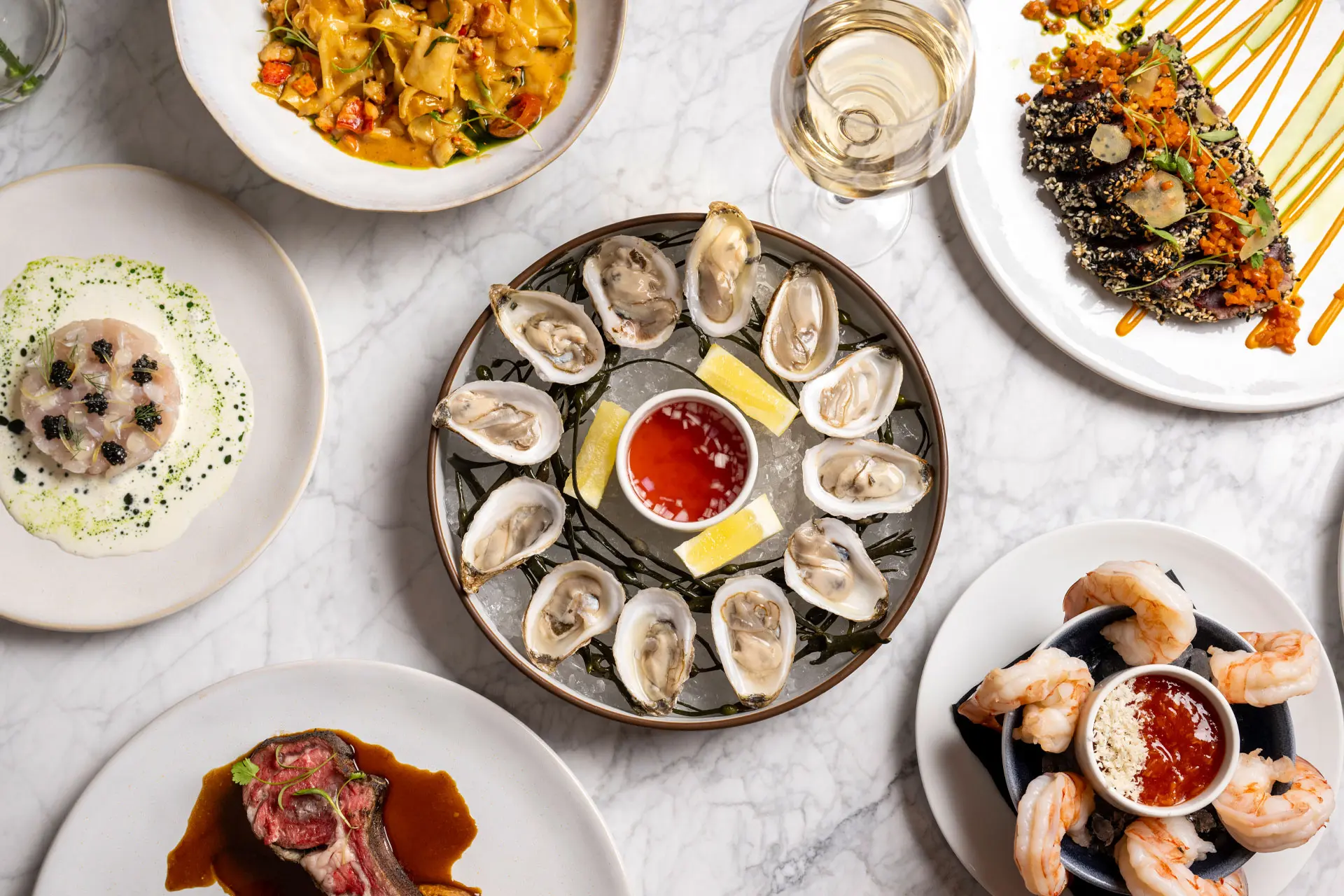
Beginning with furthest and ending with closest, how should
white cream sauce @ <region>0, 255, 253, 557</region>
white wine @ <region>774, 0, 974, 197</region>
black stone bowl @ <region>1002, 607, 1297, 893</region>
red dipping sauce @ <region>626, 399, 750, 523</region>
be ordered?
white cream sauce @ <region>0, 255, 253, 557</region> < red dipping sauce @ <region>626, 399, 750, 523</region> < black stone bowl @ <region>1002, 607, 1297, 893</region> < white wine @ <region>774, 0, 974, 197</region>

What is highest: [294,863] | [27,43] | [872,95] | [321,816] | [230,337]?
[872,95]

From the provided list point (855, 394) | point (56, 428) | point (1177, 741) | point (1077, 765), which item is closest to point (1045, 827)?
point (1077, 765)

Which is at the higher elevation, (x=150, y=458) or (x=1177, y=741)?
(x=1177, y=741)

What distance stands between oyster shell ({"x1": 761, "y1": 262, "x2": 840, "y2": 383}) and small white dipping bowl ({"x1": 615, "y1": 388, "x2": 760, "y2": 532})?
14 centimetres

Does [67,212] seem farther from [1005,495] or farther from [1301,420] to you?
[1301,420]

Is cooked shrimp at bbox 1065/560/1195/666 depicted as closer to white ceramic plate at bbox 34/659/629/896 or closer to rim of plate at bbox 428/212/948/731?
rim of plate at bbox 428/212/948/731

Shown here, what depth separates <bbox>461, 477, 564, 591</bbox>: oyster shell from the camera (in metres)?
1.82

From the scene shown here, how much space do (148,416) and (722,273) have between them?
3.99ft

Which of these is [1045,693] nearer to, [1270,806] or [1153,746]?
[1153,746]

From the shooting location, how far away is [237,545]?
6.31ft

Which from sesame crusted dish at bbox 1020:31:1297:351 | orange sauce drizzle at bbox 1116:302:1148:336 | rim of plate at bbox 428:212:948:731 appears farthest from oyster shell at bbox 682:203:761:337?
orange sauce drizzle at bbox 1116:302:1148:336

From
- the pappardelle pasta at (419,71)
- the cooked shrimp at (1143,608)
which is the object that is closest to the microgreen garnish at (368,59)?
the pappardelle pasta at (419,71)

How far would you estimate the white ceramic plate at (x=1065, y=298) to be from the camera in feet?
6.51

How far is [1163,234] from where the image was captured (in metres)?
1.93
